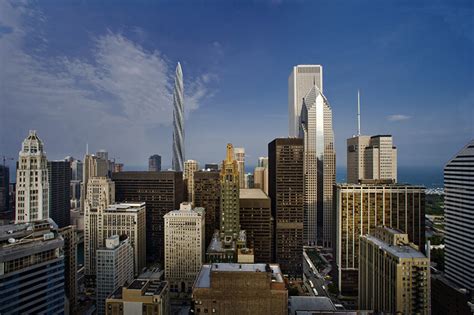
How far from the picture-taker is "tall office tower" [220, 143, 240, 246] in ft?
37.6

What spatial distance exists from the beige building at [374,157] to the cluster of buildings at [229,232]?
5cm

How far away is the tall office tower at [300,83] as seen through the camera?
77.6 ft

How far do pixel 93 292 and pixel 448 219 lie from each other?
11.3 m

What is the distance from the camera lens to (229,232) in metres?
11.4

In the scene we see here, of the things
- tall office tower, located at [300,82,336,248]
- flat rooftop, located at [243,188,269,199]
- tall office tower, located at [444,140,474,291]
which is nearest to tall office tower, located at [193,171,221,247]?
flat rooftop, located at [243,188,269,199]

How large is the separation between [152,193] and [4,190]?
29.2ft

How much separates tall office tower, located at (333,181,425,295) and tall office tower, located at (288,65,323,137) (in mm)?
13051

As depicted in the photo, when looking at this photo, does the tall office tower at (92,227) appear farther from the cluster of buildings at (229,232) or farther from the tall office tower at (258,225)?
the tall office tower at (258,225)

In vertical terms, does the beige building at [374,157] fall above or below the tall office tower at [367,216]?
above

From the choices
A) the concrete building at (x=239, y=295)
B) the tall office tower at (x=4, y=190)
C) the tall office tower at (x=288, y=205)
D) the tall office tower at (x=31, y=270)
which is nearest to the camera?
the tall office tower at (x=31, y=270)

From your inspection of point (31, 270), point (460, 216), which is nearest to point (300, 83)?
point (460, 216)

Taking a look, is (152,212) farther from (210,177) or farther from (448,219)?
(448,219)

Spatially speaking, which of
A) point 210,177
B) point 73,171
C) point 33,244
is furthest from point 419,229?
point 73,171

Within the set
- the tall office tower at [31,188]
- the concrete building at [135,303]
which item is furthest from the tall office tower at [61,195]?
the concrete building at [135,303]
